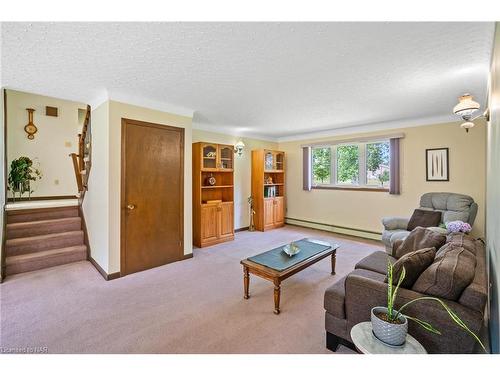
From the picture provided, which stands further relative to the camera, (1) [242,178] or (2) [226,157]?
(1) [242,178]

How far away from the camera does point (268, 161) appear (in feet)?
20.0

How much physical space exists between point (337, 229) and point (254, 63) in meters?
4.33

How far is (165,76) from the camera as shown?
2.63m

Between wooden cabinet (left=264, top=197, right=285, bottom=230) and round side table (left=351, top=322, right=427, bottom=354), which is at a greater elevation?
wooden cabinet (left=264, top=197, right=285, bottom=230)

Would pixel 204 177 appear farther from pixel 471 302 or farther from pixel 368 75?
pixel 471 302

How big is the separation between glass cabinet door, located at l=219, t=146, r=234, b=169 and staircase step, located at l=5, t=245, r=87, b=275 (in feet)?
9.14

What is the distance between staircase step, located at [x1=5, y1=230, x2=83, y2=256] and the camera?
341 cm

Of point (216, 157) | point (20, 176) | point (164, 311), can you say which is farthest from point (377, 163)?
point (20, 176)

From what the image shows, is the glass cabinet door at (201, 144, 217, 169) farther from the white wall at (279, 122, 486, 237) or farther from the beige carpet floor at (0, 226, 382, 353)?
the white wall at (279, 122, 486, 237)

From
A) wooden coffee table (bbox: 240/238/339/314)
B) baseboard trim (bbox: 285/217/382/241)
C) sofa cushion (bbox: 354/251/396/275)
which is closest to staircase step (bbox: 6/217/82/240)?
wooden coffee table (bbox: 240/238/339/314)

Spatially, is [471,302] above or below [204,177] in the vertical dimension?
below

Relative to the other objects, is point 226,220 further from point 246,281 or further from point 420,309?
point 420,309

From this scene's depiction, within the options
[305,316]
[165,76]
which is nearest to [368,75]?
[165,76]
